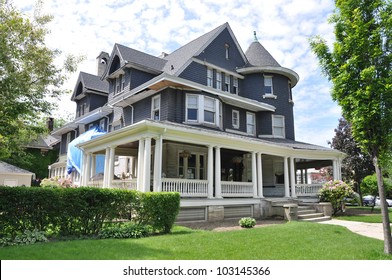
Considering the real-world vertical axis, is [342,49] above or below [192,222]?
above

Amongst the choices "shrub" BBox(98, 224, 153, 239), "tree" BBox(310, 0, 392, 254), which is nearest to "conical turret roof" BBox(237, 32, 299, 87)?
"tree" BBox(310, 0, 392, 254)

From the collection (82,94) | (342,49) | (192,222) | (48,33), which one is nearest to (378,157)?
(342,49)

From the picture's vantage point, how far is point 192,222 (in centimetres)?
1301

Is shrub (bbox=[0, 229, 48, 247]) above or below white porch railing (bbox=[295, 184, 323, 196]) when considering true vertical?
below

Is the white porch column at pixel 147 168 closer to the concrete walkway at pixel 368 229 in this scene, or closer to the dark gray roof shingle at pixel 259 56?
the concrete walkway at pixel 368 229

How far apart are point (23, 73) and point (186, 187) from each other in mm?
7839

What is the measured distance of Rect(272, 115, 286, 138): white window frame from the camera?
21.2 metres

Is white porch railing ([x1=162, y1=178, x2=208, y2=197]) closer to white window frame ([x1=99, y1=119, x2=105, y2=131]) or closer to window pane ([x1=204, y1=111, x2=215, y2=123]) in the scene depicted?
window pane ([x1=204, y1=111, x2=215, y2=123])

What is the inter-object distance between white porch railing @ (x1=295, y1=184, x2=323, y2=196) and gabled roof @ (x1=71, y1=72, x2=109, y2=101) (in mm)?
17469

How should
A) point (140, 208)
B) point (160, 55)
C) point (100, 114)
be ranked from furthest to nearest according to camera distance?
point (160, 55) < point (100, 114) < point (140, 208)

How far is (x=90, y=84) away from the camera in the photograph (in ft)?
84.8

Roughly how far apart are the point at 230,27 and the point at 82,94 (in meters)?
14.0

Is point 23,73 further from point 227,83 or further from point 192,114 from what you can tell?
point 227,83

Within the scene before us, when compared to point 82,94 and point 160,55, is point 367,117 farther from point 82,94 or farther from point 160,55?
point 82,94
